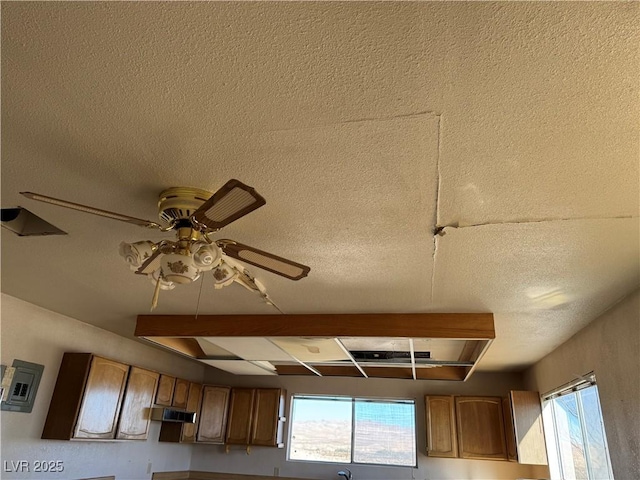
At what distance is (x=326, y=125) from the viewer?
132cm

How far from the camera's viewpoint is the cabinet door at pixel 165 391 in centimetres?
486

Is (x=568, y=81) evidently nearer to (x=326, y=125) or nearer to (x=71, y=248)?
(x=326, y=125)

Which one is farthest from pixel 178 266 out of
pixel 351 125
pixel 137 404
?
pixel 137 404

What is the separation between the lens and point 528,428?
4.61 meters

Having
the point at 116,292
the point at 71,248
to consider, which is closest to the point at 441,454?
the point at 116,292

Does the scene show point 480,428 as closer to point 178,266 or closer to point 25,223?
point 178,266

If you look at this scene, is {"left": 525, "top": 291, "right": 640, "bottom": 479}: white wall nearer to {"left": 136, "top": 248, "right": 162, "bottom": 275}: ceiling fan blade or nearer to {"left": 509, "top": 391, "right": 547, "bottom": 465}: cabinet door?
{"left": 509, "top": 391, "right": 547, "bottom": 465}: cabinet door

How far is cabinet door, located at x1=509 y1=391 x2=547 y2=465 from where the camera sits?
4449 millimetres

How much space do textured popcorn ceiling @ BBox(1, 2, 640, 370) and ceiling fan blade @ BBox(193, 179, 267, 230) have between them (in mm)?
236

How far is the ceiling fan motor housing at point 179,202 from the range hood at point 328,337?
1.86m

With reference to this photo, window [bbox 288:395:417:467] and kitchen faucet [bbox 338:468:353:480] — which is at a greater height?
window [bbox 288:395:417:467]

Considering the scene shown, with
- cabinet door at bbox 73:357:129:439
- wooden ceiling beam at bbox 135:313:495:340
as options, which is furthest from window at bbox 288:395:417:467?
wooden ceiling beam at bbox 135:313:495:340

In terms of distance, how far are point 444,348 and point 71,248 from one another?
125 inches

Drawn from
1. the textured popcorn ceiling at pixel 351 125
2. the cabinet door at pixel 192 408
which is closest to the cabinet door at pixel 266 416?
the cabinet door at pixel 192 408
